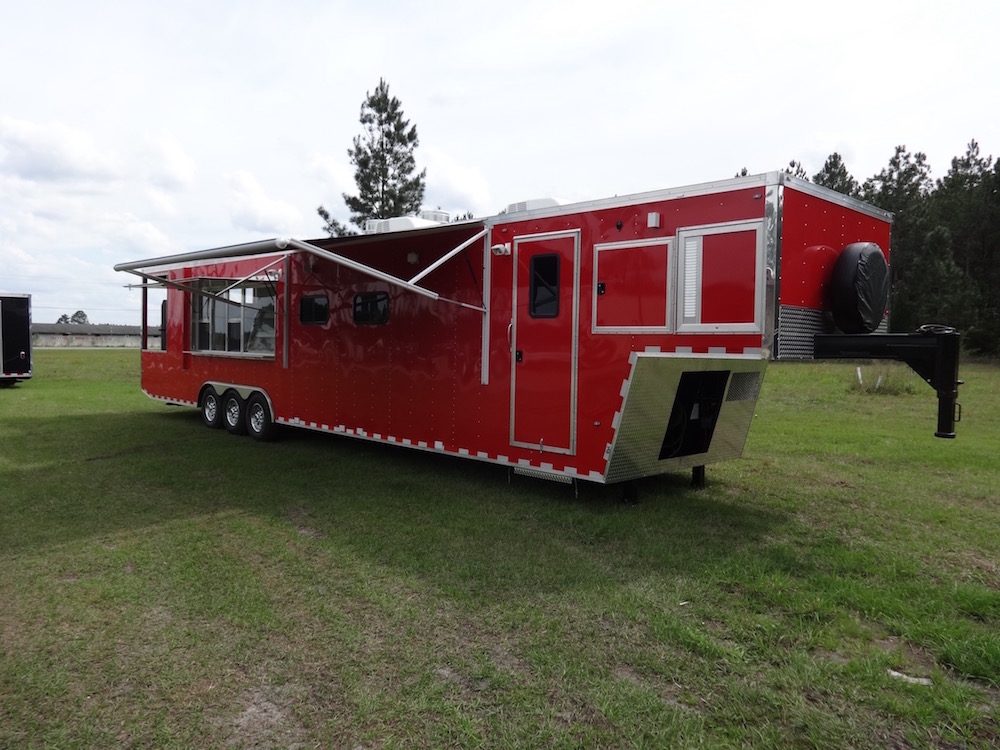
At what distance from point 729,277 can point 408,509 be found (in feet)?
10.9

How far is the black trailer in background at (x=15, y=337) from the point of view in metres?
18.2

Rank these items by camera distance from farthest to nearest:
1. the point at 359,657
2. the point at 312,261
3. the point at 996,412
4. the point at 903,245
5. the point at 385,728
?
the point at 903,245
the point at 996,412
the point at 312,261
the point at 359,657
the point at 385,728

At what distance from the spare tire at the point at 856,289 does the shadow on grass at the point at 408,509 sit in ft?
5.77

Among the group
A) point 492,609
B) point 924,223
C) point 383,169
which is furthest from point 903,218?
point 492,609

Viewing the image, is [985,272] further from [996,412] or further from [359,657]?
[359,657]

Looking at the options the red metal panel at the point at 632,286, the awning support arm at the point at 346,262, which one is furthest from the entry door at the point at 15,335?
the red metal panel at the point at 632,286

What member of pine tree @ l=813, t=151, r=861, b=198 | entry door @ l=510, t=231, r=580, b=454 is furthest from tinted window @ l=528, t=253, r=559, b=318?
pine tree @ l=813, t=151, r=861, b=198

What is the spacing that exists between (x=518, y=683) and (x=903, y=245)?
37.7 meters

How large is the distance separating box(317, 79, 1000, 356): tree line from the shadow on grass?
68.2 ft

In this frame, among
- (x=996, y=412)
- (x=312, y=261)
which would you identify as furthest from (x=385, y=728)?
(x=996, y=412)

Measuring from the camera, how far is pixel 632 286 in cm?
577

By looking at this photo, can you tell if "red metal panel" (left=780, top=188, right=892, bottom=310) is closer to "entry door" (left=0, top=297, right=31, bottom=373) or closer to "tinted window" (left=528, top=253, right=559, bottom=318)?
"tinted window" (left=528, top=253, right=559, bottom=318)

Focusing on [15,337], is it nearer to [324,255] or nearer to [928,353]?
[324,255]

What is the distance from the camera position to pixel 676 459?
662 centimetres
